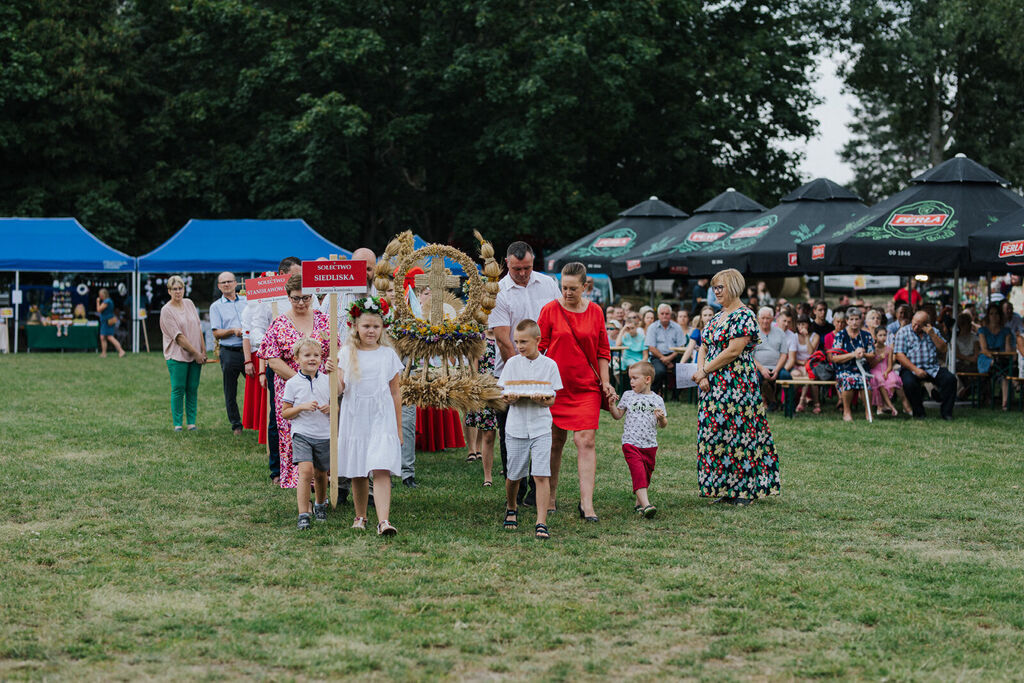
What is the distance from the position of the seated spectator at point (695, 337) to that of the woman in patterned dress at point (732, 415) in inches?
283

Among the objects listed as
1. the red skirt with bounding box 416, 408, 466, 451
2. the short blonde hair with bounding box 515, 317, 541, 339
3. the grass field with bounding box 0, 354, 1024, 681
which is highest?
the short blonde hair with bounding box 515, 317, 541, 339

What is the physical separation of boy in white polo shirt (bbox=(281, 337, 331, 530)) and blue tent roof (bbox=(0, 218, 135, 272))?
21.3 meters

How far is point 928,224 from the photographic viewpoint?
14.4m

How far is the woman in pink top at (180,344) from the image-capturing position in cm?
1291

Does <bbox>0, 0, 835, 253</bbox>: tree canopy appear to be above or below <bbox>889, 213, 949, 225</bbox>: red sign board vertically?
above

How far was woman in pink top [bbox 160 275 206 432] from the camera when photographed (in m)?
12.9

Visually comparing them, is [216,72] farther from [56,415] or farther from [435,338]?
[435,338]

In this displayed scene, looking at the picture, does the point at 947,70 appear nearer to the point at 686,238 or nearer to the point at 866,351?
the point at 686,238

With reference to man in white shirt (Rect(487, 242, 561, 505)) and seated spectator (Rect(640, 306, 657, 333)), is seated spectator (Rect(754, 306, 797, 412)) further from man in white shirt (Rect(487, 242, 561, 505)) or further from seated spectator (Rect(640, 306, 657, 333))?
man in white shirt (Rect(487, 242, 561, 505))

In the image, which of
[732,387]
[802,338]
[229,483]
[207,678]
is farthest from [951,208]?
[207,678]

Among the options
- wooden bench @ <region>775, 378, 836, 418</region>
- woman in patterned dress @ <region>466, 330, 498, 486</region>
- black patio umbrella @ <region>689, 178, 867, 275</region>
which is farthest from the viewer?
black patio umbrella @ <region>689, 178, 867, 275</region>

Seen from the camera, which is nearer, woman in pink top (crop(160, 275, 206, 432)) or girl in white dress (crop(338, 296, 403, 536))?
girl in white dress (crop(338, 296, 403, 536))

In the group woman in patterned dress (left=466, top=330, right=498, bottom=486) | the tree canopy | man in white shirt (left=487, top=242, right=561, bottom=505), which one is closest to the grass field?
woman in patterned dress (left=466, top=330, right=498, bottom=486)

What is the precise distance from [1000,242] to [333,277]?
8.72m
